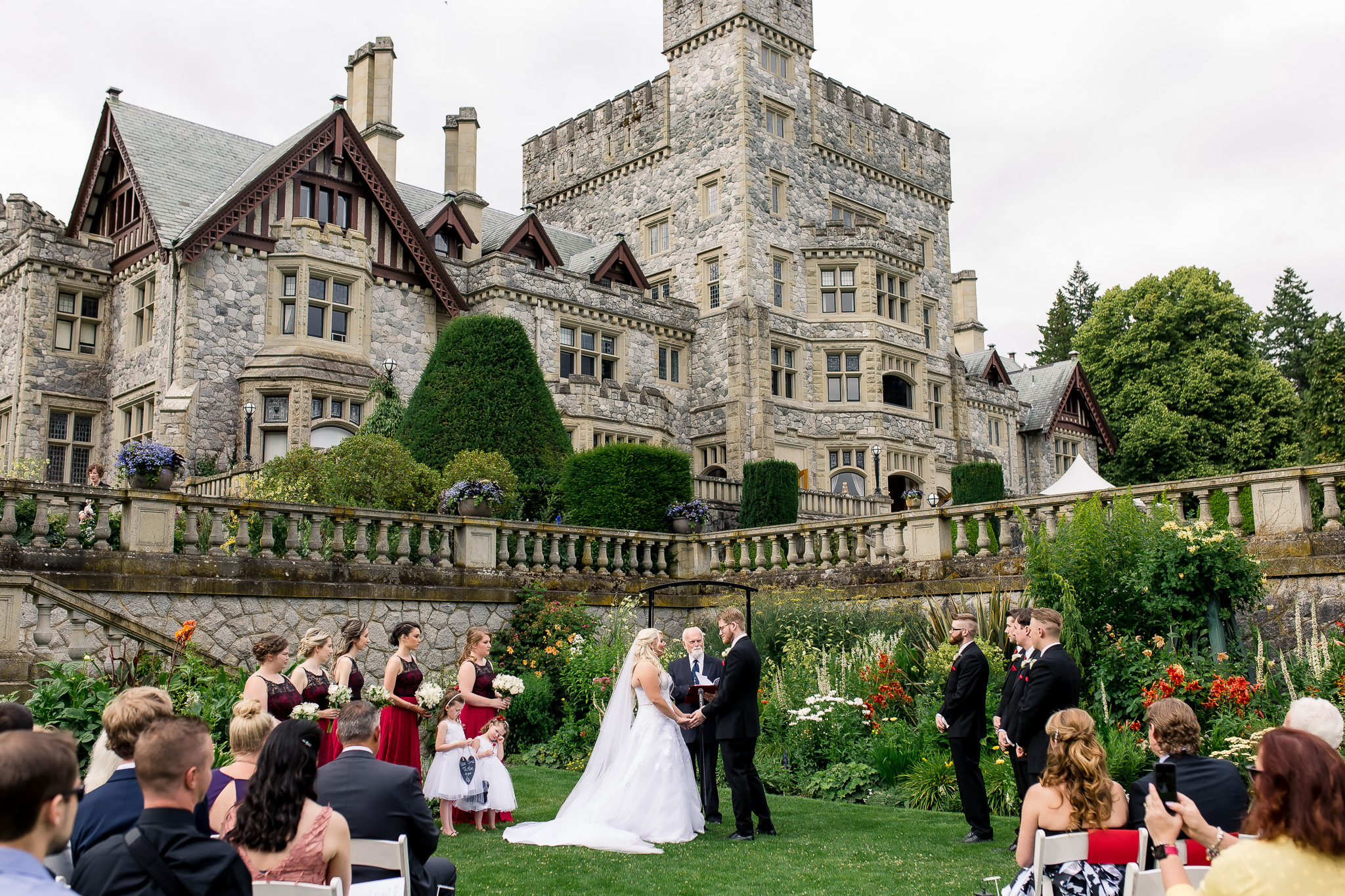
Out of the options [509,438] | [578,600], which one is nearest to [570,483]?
[509,438]

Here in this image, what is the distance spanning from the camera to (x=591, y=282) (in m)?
31.1

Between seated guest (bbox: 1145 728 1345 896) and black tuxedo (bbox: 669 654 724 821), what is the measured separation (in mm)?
6436

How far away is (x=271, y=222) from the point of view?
2527cm

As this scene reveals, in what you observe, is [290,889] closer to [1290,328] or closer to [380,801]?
[380,801]

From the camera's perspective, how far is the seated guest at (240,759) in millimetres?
5055

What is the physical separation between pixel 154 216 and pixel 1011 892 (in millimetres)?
23713

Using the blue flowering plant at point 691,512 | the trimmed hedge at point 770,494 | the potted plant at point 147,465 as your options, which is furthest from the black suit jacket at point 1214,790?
the trimmed hedge at point 770,494

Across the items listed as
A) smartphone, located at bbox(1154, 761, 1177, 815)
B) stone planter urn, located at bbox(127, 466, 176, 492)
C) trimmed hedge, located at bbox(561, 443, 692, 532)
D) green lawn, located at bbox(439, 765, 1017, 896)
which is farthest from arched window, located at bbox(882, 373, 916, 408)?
smartphone, located at bbox(1154, 761, 1177, 815)

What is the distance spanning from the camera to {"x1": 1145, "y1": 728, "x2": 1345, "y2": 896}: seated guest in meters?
3.03

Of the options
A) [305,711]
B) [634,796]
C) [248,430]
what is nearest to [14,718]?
[305,711]

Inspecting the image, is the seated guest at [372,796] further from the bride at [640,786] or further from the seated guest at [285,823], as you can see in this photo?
the bride at [640,786]

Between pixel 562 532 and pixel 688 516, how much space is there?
3313 millimetres

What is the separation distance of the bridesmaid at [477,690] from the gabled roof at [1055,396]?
36.9 m

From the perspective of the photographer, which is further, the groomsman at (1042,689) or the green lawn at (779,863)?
the groomsman at (1042,689)
